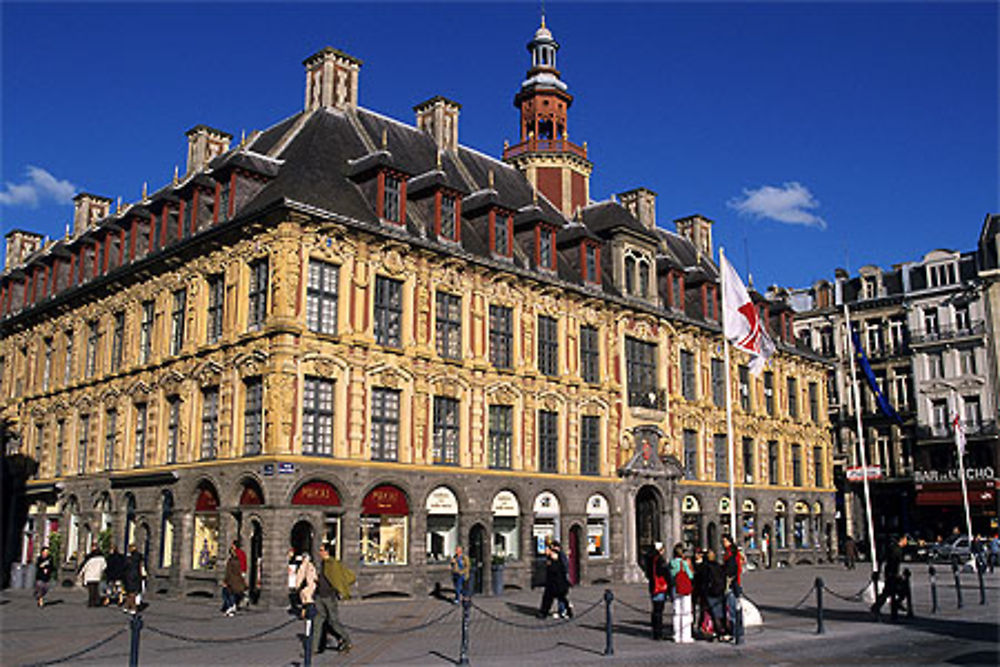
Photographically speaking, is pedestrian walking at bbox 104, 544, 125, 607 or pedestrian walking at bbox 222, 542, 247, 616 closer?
pedestrian walking at bbox 222, 542, 247, 616

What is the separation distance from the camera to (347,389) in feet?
90.1

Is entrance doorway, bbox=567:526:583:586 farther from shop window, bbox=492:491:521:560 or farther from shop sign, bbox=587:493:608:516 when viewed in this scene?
shop window, bbox=492:491:521:560

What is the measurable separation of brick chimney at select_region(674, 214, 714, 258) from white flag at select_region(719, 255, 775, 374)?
2680cm

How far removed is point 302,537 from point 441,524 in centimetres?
521

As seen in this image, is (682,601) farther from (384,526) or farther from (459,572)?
(384,526)

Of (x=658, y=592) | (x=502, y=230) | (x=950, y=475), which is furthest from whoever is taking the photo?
Answer: (x=950, y=475)

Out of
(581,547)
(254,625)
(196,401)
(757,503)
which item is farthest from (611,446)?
(254,625)

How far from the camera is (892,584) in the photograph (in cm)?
2125

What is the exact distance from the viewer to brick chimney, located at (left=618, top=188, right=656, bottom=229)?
4706cm

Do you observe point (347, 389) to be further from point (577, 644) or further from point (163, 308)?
point (577, 644)

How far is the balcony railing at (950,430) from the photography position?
5422cm

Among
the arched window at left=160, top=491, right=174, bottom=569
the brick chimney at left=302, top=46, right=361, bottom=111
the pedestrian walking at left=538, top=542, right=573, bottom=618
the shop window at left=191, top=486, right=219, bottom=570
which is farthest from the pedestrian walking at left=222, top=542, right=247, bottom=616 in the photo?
the brick chimney at left=302, top=46, right=361, bottom=111

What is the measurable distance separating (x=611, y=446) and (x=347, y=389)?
43.4ft

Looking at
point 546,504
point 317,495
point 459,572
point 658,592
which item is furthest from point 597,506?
point 658,592
